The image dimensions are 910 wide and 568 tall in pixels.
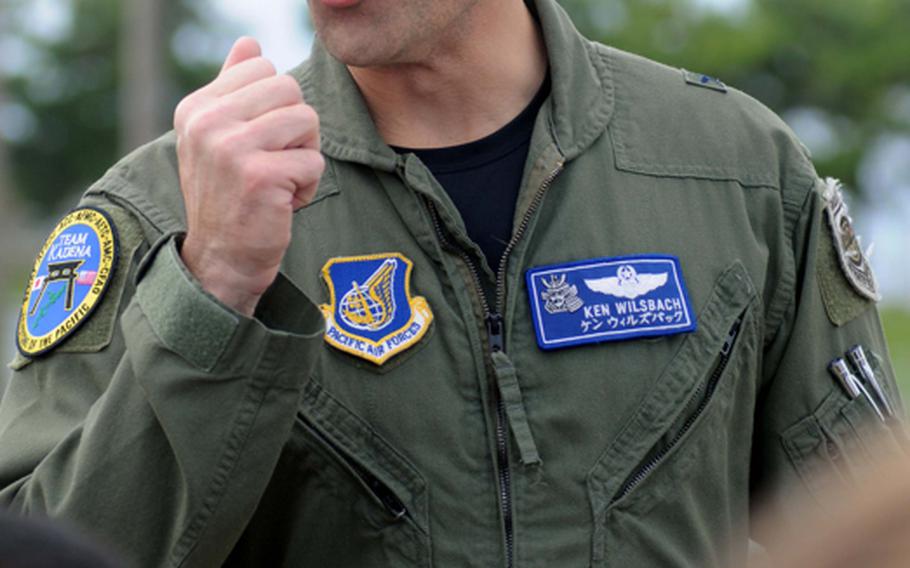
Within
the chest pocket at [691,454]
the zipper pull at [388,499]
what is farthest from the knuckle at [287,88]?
the chest pocket at [691,454]

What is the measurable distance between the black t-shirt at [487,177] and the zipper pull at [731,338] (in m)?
0.40

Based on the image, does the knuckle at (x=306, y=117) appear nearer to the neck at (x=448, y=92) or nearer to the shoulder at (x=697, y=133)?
the neck at (x=448, y=92)

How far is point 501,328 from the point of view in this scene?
2707 millimetres

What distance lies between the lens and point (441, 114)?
291 centimetres

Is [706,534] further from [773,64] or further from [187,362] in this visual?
[773,64]

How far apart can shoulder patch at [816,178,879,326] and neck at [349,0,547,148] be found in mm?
567

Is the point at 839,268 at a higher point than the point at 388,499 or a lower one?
higher

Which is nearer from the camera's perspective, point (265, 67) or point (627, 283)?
point (265, 67)

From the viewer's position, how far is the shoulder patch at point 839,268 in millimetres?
2961

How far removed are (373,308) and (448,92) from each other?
43 centimetres

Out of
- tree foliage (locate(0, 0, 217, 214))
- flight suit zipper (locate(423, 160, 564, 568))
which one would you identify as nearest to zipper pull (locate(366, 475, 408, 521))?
flight suit zipper (locate(423, 160, 564, 568))

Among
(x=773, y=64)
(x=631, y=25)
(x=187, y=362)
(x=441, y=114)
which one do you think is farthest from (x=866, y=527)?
(x=773, y=64)

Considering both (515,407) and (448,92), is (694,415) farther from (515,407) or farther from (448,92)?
(448,92)

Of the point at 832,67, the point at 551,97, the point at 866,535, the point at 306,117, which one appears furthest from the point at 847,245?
the point at 832,67
